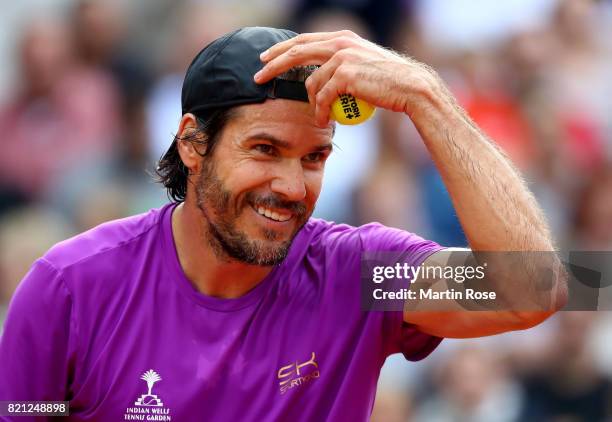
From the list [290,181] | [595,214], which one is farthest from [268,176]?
[595,214]

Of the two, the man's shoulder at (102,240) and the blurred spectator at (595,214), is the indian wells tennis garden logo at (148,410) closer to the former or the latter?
the man's shoulder at (102,240)

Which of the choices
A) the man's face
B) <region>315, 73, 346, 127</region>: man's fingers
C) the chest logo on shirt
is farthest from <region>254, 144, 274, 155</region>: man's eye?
the chest logo on shirt

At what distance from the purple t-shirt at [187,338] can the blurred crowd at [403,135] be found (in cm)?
300

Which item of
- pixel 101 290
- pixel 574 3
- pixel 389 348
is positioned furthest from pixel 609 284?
pixel 574 3

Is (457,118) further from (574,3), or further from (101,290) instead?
(574,3)

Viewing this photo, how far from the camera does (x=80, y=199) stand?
7.43 m

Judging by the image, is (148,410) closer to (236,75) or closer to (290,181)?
(290,181)

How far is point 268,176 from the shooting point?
3.61 meters

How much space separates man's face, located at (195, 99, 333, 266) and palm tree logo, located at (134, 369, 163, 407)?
53 cm

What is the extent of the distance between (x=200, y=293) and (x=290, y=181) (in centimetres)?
58

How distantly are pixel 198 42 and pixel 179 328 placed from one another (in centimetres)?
457

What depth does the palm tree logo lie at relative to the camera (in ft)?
11.7

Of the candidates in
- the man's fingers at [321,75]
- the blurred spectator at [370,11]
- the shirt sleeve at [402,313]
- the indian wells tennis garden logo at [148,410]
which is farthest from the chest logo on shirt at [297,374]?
the blurred spectator at [370,11]

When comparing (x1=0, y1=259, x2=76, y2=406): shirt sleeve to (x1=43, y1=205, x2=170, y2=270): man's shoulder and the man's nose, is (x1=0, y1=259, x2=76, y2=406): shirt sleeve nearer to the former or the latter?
(x1=43, y1=205, x2=170, y2=270): man's shoulder
